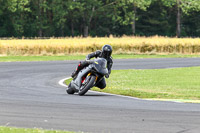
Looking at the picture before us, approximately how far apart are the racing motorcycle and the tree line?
45248mm

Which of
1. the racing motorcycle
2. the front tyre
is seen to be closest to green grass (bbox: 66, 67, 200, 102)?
the racing motorcycle

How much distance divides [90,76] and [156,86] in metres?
4.08

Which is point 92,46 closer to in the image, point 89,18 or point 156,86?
point 156,86

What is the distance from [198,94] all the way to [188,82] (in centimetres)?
405

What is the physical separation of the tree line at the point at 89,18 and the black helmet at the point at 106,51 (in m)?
45.4

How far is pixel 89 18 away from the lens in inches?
2689

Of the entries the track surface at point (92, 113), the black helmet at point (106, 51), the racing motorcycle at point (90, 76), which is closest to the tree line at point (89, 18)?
the racing motorcycle at point (90, 76)

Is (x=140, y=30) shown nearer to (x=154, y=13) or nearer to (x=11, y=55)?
(x=154, y=13)

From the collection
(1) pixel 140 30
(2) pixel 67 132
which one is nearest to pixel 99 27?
(1) pixel 140 30

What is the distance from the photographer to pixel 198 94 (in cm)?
1509

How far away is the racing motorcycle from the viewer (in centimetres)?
1423

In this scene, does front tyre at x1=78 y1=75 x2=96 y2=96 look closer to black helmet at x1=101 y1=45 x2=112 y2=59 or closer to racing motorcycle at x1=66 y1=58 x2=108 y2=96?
racing motorcycle at x1=66 y1=58 x2=108 y2=96

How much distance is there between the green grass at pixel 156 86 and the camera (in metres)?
14.9

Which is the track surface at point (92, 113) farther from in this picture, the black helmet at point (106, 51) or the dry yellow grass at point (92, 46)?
the dry yellow grass at point (92, 46)
